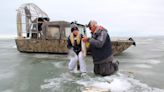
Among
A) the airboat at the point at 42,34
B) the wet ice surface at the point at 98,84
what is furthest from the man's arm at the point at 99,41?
the airboat at the point at 42,34

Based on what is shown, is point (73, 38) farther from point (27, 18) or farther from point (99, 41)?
point (27, 18)

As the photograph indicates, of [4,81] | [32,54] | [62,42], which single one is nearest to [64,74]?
[4,81]

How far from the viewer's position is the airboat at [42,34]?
1116cm

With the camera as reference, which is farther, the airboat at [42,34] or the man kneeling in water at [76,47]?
the airboat at [42,34]

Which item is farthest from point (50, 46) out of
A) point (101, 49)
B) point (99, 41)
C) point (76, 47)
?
point (99, 41)

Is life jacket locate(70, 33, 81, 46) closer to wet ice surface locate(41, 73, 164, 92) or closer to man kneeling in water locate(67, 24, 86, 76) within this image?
man kneeling in water locate(67, 24, 86, 76)

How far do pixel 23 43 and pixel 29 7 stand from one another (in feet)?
7.03

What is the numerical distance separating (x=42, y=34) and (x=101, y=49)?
6705mm

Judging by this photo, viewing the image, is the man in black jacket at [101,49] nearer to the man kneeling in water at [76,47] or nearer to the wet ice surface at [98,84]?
the wet ice surface at [98,84]

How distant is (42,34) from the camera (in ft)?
38.0

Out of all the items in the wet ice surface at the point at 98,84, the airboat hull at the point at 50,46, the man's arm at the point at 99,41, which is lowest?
the wet ice surface at the point at 98,84

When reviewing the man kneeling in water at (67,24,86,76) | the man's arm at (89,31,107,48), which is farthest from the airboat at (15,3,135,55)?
the man's arm at (89,31,107,48)

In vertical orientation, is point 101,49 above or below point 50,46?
above

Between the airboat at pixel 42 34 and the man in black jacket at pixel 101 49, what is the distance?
5323 millimetres
